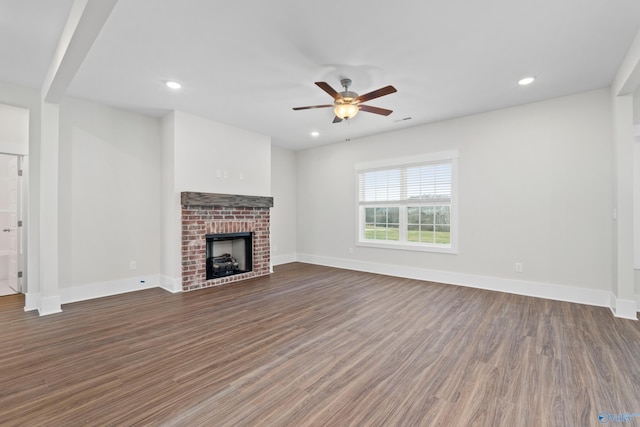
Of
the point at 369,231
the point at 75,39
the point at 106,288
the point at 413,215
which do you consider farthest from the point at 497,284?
the point at 106,288

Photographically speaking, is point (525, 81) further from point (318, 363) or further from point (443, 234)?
point (318, 363)

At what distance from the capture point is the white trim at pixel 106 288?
3785 millimetres

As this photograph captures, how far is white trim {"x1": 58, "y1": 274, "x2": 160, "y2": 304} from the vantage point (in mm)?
3785

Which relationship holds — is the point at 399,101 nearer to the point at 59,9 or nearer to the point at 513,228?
the point at 513,228

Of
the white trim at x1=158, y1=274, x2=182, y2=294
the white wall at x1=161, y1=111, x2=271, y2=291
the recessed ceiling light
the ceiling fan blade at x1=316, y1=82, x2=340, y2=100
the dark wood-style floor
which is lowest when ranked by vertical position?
the dark wood-style floor

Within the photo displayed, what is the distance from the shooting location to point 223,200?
15.7ft

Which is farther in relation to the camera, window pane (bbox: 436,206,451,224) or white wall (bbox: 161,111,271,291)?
window pane (bbox: 436,206,451,224)

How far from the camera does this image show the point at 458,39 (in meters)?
2.58

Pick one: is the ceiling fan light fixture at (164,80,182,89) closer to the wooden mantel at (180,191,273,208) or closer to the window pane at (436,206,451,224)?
the wooden mantel at (180,191,273,208)

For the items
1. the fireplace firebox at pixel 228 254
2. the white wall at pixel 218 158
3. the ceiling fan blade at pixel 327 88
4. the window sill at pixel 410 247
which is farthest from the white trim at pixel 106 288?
the ceiling fan blade at pixel 327 88

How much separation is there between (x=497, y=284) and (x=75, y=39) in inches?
219

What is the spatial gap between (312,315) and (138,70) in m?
3.33

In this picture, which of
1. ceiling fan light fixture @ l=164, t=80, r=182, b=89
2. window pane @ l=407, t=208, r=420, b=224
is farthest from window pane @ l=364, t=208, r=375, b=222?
ceiling fan light fixture @ l=164, t=80, r=182, b=89

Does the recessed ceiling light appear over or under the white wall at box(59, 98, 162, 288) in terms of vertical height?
over
